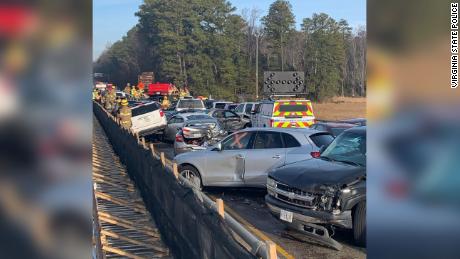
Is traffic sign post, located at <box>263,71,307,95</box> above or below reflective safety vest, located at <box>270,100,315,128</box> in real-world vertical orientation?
above

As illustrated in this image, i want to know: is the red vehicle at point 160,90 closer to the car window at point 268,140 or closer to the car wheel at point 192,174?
the car wheel at point 192,174

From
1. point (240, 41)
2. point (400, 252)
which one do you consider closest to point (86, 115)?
point (400, 252)

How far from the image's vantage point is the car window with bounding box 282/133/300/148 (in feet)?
33.8

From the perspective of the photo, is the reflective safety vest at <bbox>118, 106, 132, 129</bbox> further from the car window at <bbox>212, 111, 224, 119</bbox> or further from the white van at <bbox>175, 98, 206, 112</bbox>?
the white van at <bbox>175, 98, 206, 112</bbox>

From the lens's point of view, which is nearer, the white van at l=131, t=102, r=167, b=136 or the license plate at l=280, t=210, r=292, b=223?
the license plate at l=280, t=210, r=292, b=223

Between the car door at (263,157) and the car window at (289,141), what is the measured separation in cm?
9

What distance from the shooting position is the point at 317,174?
22.8 feet

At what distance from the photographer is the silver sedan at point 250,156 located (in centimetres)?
1022

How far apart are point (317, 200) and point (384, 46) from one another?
5.20 meters

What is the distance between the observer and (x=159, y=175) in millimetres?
7867

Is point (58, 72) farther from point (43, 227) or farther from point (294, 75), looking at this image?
point (294, 75)

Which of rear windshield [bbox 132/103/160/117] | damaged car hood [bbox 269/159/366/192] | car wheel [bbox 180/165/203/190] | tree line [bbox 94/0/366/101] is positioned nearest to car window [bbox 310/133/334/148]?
car wheel [bbox 180/165/203/190]

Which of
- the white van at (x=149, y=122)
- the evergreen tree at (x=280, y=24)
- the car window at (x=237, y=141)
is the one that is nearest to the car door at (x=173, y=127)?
the white van at (x=149, y=122)

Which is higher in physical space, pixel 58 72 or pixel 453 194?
pixel 58 72
